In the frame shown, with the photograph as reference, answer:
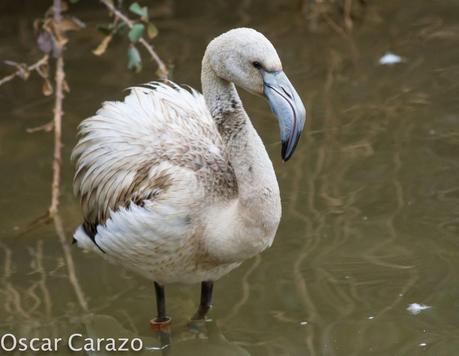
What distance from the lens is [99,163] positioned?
5.08 m

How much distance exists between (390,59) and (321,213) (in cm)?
236

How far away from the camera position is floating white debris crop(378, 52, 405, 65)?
7906 mm

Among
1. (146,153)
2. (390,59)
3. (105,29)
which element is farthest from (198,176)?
(390,59)

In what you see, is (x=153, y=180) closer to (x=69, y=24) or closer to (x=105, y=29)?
(x=105, y=29)

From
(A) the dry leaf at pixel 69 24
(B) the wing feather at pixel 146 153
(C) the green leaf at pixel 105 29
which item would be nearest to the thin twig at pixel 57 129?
(A) the dry leaf at pixel 69 24

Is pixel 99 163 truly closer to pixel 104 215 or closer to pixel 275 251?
pixel 104 215

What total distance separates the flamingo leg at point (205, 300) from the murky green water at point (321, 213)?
3.5 inches

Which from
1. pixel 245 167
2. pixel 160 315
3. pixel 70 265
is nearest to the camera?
pixel 245 167

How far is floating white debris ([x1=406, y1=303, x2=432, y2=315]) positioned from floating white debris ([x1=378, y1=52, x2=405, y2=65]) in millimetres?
3245

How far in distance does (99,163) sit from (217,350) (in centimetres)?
111

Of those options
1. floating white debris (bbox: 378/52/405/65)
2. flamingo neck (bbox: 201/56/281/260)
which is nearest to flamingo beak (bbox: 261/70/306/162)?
flamingo neck (bbox: 201/56/281/260)

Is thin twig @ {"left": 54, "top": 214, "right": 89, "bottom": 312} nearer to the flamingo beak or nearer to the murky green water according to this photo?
the murky green water

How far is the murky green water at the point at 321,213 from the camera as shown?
505 centimetres

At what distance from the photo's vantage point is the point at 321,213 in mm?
6023
